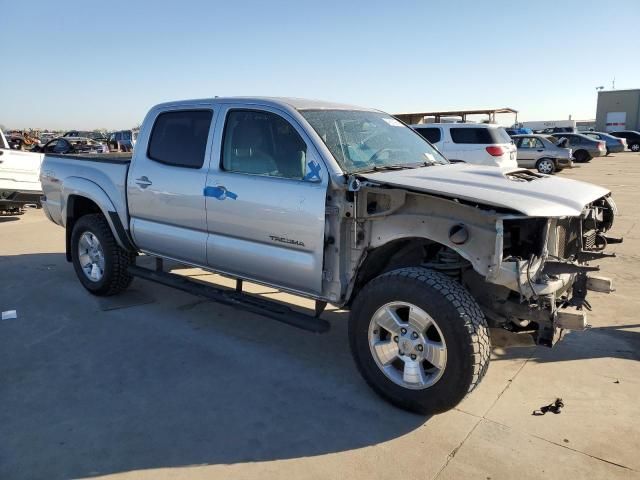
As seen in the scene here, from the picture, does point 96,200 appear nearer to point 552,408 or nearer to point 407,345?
point 407,345

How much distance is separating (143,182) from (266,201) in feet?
5.45

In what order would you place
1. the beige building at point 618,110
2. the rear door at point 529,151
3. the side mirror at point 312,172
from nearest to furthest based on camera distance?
the side mirror at point 312,172, the rear door at point 529,151, the beige building at point 618,110

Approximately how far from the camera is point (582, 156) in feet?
89.4

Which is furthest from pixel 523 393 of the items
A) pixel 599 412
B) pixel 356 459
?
pixel 356 459

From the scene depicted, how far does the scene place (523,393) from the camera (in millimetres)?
3625

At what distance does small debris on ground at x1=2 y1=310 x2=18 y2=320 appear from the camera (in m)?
5.19

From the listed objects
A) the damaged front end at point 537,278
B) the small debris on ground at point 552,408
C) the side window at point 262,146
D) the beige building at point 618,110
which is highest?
the beige building at point 618,110

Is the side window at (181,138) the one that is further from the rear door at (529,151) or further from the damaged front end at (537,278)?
the rear door at (529,151)

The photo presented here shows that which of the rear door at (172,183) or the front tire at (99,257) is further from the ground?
the rear door at (172,183)

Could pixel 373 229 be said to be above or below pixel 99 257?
above

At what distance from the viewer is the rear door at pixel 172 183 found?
453cm

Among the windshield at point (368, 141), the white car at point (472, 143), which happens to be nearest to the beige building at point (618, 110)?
the white car at point (472, 143)

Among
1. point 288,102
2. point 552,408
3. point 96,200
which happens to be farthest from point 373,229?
point 96,200

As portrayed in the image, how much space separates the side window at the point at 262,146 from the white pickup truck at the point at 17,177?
26.1ft
